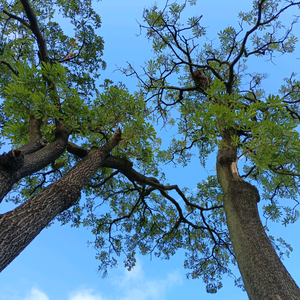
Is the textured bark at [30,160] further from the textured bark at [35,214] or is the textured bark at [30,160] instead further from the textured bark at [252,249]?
the textured bark at [252,249]

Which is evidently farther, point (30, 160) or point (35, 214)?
point (30, 160)

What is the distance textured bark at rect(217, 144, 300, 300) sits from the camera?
2.20 metres

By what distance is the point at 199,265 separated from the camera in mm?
6785

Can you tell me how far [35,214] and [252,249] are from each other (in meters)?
2.86

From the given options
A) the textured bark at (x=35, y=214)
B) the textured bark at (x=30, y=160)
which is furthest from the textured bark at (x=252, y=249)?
the textured bark at (x=30, y=160)

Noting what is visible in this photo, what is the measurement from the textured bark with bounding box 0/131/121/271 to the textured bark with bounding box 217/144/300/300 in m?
2.62

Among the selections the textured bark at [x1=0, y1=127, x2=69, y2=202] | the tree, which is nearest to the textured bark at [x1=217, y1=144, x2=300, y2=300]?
the tree

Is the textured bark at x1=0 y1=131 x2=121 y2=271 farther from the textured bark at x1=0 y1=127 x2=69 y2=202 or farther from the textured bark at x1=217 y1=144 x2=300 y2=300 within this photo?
the textured bark at x1=217 y1=144 x2=300 y2=300

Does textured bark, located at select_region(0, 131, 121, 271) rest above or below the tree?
below

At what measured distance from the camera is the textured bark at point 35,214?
7.28 ft

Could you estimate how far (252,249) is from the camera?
262 centimetres

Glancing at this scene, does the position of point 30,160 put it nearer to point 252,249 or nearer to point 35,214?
point 35,214

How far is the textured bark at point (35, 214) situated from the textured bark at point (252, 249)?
2.62 m

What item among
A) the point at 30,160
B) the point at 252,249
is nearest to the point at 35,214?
the point at 30,160
